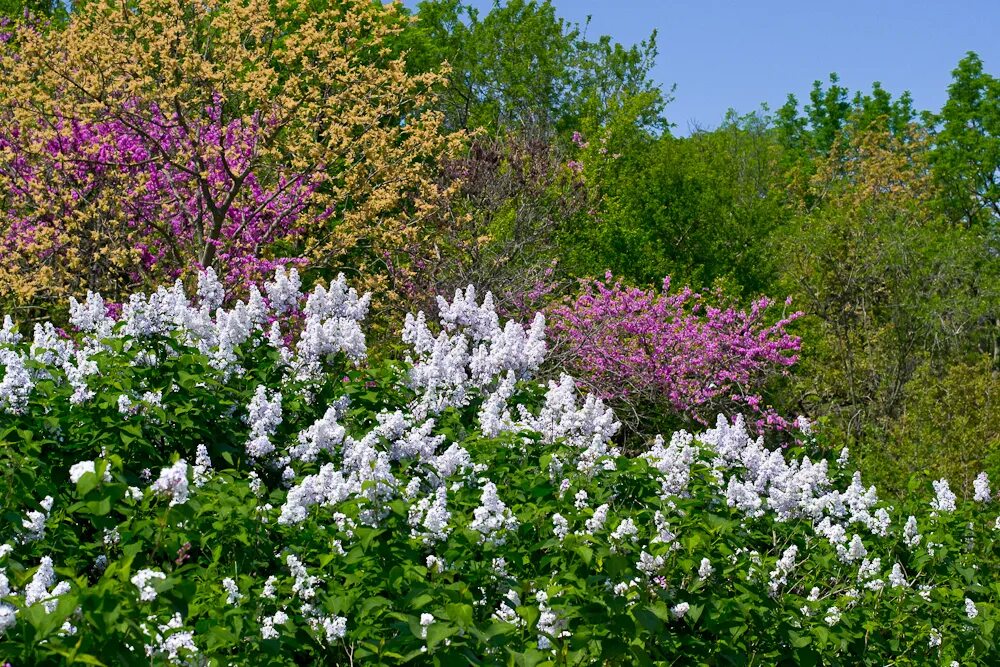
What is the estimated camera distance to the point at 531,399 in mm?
7406

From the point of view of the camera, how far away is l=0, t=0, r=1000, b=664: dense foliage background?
4.57 meters

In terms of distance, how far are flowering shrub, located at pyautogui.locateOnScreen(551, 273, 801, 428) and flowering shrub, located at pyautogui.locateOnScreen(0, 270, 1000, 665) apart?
26.2ft

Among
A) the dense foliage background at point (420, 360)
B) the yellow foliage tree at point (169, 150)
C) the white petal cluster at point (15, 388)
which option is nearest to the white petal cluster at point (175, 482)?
the dense foliage background at point (420, 360)

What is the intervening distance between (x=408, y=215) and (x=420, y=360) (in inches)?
414

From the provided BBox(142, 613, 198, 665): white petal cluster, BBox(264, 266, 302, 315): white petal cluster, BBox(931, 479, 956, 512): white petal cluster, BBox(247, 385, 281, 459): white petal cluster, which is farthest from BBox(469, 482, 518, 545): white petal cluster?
BBox(931, 479, 956, 512): white petal cluster

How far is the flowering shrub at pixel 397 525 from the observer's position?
4152mm

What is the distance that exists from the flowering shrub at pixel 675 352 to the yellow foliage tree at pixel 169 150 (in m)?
3.13

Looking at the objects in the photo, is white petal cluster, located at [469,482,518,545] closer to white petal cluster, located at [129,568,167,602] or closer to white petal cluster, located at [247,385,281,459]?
white petal cluster, located at [247,385,281,459]

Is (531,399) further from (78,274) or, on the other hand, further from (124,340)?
(78,274)

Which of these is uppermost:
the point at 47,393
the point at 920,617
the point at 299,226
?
the point at 299,226

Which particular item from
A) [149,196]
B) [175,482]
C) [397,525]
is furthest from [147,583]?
[149,196]

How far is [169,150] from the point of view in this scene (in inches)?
561

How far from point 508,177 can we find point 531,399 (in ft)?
37.6

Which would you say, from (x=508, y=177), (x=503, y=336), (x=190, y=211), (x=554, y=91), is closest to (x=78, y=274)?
(x=190, y=211)
